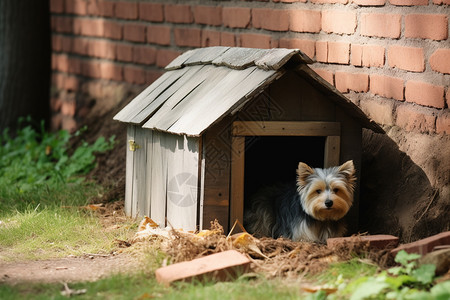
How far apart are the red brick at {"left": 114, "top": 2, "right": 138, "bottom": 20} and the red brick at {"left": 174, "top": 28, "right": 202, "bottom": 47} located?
94cm

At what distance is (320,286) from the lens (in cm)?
471

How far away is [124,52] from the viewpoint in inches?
386

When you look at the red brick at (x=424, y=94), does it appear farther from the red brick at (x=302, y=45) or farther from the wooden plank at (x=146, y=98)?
the wooden plank at (x=146, y=98)

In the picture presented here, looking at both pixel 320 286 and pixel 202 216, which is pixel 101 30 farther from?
pixel 320 286

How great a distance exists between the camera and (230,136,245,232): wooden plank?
5.82m

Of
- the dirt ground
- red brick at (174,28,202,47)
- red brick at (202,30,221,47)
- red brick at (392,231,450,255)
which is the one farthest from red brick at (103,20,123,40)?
red brick at (392,231,450,255)

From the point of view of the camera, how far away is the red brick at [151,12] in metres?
9.11

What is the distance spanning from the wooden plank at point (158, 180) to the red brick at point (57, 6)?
5.42 m

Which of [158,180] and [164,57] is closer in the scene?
[158,180]

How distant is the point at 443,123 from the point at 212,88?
1.86m

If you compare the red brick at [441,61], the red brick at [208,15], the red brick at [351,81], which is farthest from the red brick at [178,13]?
the red brick at [441,61]

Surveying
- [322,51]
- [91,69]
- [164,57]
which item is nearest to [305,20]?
[322,51]

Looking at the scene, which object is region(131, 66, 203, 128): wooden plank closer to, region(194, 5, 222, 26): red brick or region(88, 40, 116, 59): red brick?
region(194, 5, 222, 26): red brick

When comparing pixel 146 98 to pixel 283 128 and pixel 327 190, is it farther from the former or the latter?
pixel 327 190
